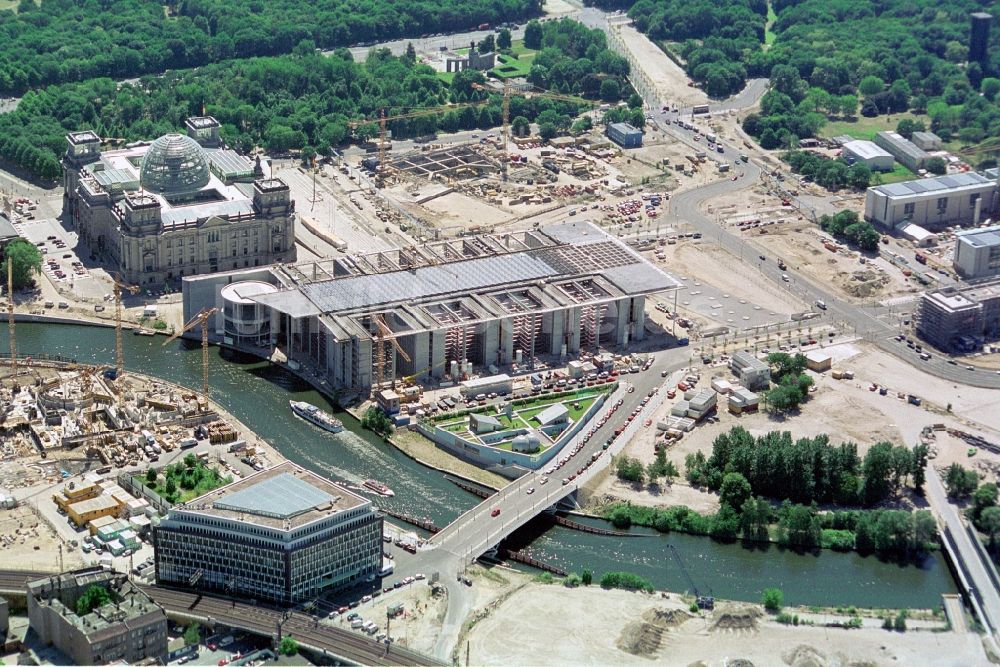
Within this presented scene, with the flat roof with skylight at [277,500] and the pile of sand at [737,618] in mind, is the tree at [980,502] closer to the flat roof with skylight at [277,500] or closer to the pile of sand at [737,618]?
the pile of sand at [737,618]

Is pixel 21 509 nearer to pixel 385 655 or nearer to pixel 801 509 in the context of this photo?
pixel 385 655

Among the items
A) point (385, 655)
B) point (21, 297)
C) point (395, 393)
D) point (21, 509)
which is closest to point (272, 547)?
point (385, 655)

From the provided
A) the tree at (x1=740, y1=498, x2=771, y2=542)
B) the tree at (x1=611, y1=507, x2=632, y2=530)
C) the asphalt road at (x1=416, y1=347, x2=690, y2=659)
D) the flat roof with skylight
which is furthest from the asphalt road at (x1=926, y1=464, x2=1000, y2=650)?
the flat roof with skylight

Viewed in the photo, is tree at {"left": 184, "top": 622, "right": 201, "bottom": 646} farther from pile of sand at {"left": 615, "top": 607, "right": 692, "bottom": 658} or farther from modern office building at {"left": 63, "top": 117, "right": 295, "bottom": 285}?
modern office building at {"left": 63, "top": 117, "right": 295, "bottom": 285}

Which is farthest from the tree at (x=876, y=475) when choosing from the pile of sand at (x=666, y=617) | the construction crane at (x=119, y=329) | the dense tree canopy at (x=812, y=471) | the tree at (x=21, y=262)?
the tree at (x=21, y=262)

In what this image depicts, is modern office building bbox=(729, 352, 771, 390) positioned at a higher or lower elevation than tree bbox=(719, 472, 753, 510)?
higher
